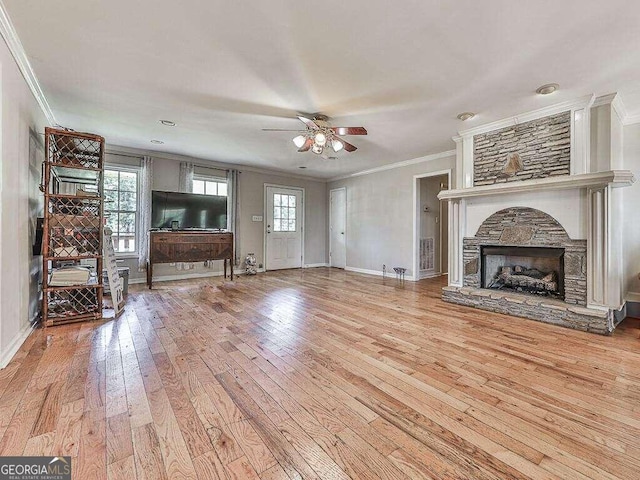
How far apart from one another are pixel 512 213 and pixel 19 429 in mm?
4672

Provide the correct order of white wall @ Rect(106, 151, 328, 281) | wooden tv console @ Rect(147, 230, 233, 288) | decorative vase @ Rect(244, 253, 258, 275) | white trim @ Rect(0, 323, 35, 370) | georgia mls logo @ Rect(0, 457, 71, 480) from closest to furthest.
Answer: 1. georgia mls logo @ Rect(0, 457, 71, 480)
2. white trim @ Rect(0, 323, 35, 370)
3. wooden tv console @ Rect(147, 230, 233, 288)
4. white wall @ Rect(106, 151, 328, 281)
5. decorative vase @ Rect(244, 253, 258, 275)

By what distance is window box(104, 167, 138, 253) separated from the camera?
496 cm

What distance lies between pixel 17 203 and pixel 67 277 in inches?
35.3

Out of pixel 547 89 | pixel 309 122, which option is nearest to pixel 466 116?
pixel 547 89

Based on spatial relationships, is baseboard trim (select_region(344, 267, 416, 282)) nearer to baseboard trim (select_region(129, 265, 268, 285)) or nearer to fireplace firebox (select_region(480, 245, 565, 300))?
fireplace firebox (select_region(480, 245, 565, 300))

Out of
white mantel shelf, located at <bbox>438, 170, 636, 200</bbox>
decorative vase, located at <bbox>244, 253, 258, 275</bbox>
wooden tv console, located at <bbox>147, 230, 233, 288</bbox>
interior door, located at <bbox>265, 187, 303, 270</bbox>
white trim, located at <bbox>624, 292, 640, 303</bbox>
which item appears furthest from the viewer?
interior door, located at <bbox>265, 187, 303, 270</bbox>

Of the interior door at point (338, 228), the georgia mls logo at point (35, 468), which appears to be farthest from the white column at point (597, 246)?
the interior door at point (338, 228)

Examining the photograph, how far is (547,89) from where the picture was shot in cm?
280

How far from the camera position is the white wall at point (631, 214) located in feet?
11.0

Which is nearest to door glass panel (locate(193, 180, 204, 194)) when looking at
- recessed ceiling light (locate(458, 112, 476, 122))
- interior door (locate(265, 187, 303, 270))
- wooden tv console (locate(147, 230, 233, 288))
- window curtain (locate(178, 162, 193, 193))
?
window curtain (locate(178, 162, 193, 193))

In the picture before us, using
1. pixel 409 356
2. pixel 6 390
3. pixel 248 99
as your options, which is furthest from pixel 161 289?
pixel 409 356

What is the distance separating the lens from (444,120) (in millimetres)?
3629

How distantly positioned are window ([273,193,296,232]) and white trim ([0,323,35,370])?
4.70 m

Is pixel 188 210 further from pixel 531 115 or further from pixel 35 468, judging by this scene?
pixel 531 115
